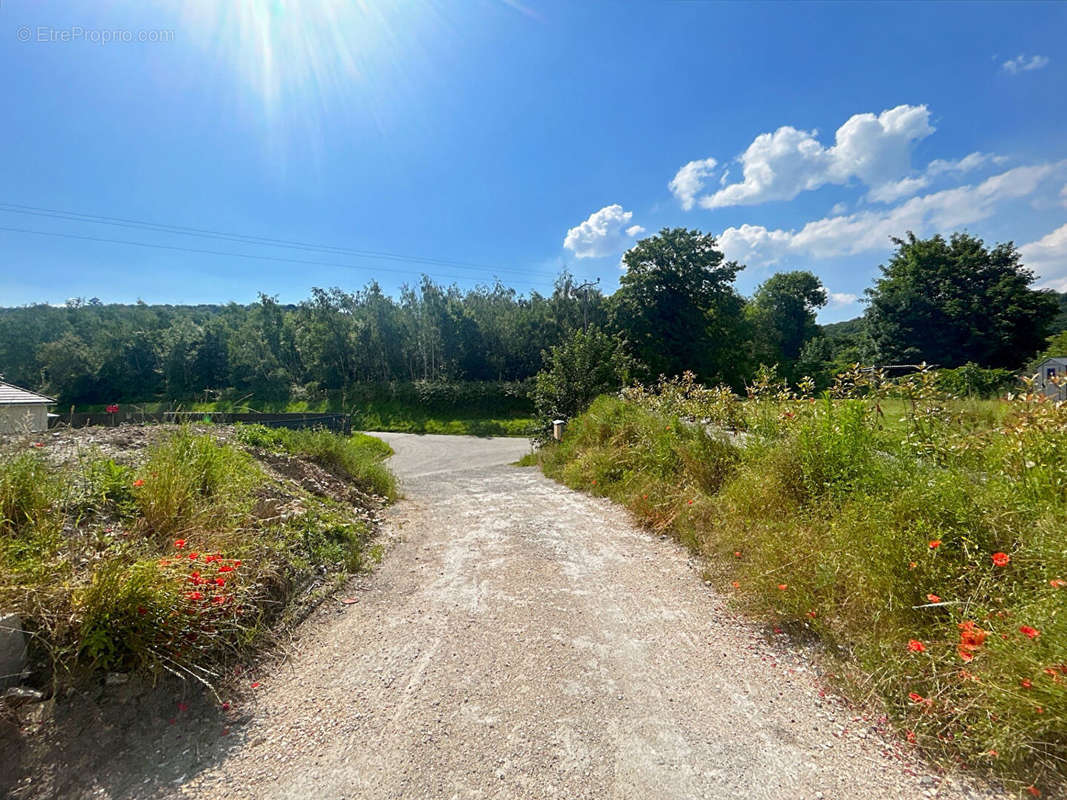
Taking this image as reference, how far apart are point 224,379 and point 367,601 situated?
45.2 m

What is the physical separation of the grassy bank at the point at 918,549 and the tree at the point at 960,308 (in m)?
24.8

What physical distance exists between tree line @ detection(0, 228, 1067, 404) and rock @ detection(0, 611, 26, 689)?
433 inches

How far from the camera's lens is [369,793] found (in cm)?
159

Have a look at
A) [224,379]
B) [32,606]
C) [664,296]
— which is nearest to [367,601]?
[32,606]

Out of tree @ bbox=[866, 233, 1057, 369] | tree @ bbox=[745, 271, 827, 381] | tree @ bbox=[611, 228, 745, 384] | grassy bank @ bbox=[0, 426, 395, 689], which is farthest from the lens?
tree @ bbox=[745, 271, 827, 381]

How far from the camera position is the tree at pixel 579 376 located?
39.1ft

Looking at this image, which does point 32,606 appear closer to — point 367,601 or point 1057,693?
point 367,601

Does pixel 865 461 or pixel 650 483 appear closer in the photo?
pixel 865 461

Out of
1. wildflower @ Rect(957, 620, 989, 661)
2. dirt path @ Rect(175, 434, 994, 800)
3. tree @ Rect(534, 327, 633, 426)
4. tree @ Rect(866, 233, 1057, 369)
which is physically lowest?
dirt path @ Rect(175, 434, 994, 800)

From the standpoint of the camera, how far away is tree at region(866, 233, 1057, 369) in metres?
21.6

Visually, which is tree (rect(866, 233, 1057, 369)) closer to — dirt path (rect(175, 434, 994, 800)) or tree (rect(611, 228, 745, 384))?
tree (rect(611, 228, 745, 384))

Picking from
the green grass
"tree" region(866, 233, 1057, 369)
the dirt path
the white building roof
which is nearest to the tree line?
"tree" region(866, 233, 1057, 369)

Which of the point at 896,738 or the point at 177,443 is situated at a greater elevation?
the point at 177,443

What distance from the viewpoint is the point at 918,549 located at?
230 cm
